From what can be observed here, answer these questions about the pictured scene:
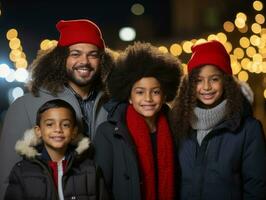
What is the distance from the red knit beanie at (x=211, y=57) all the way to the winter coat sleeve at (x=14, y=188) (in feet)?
7.24

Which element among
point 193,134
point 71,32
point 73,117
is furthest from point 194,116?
point 71,32

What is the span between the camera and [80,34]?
20.6 ft

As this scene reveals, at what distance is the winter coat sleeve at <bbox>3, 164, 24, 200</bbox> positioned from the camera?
5391mm

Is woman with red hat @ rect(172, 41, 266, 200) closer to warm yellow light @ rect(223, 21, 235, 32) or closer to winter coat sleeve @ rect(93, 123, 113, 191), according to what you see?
winter coat sleeve @ rect(93, 123, 113, 191)

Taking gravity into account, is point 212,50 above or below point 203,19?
below

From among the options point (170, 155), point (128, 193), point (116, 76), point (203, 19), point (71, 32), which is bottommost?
point (128, 193)

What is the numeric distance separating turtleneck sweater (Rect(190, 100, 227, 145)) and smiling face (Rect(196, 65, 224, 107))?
88mm

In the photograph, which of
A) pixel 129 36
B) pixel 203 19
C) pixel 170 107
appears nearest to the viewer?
pixel 170 107

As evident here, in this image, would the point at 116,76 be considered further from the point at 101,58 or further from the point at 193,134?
the point at 193,134

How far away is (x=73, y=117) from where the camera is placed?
566 centimetres

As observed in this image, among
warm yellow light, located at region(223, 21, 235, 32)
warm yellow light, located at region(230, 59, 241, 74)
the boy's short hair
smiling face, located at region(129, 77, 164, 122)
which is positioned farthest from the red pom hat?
warm yellow light, located at region(223, 21, 235, 32)

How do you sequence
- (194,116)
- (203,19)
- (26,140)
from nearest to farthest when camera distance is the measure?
(26,140) → (194,116) → (203,19)

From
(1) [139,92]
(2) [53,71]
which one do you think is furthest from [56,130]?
(1) [139,92]

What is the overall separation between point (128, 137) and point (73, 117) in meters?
0.61
